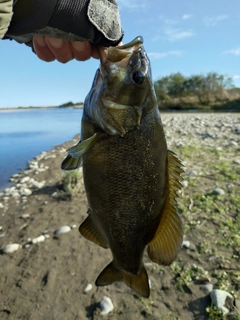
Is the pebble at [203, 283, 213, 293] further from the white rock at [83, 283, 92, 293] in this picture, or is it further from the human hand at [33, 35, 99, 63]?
the human hand at [33, 35, 99, 63]

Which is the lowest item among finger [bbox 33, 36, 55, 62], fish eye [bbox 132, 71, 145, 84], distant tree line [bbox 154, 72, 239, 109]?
distant tree line [bbox 154, 72, 239, 109]

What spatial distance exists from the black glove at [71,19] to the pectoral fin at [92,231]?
4.53ft

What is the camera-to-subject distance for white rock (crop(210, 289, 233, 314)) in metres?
3.72

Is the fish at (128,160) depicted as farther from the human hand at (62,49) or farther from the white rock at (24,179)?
the white rock at (24,179)

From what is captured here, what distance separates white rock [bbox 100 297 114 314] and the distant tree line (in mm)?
51575

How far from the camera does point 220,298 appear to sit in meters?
3.80

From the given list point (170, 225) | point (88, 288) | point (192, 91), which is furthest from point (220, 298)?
point (192, 91)

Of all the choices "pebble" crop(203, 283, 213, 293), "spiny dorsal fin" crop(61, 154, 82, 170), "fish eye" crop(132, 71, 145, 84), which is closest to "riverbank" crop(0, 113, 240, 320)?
"pebble" crop(203, 283, 213, 293)

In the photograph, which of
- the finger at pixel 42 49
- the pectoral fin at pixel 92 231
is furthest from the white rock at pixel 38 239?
the finger at pixel 42 49

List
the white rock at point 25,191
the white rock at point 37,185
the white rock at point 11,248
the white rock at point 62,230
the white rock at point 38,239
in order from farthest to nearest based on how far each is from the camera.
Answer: the white rock at point 37,185 → the white rock at point 25,191 → the white rock at point 62,230 → the white rock at point 38,239 → the white rock at point 11,248

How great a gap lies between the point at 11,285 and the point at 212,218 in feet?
11.7

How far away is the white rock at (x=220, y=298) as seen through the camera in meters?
3.72

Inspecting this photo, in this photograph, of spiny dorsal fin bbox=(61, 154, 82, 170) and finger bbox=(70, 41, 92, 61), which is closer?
spiny dorsal fin bbox=(61, 154, 82, 170)

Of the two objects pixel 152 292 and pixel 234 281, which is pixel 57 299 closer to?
pixel 152 292
